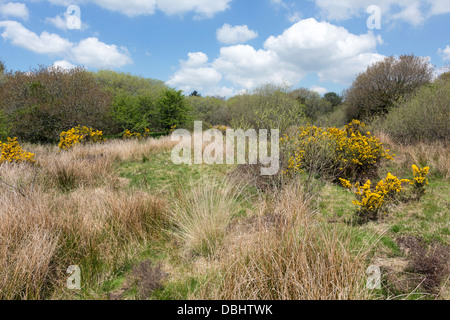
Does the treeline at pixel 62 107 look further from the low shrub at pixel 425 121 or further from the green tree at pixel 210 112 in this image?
the low shrub at pixel 425 121

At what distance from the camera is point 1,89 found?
45.5 feet

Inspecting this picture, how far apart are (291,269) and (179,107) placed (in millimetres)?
17805

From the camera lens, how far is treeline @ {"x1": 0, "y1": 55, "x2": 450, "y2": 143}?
9086mm

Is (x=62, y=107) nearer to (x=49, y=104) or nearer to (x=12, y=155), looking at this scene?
(x=49, y=104)

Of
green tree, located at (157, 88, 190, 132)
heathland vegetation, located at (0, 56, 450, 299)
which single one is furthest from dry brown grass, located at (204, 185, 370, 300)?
green tree, located at (157, 88, 190, 132)

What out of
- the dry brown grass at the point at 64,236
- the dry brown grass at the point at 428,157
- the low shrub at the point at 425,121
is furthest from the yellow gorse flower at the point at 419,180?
the dry brown grass at the point at 64,236

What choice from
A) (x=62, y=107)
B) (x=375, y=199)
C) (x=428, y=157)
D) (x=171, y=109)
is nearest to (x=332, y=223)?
(x=375, y=199)

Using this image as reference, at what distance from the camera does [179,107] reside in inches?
728

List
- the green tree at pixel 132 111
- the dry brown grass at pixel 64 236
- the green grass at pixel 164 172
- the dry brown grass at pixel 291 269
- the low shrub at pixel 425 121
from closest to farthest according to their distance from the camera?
the dry brown grass at pixel 291 269, the dry brown grass at pixel 64 236, the green grass at pixel 164 172, the low shrub at pixel 425 121, the green tree at pixel 132 111

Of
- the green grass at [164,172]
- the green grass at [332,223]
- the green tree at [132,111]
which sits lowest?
the green grass at [332,223]

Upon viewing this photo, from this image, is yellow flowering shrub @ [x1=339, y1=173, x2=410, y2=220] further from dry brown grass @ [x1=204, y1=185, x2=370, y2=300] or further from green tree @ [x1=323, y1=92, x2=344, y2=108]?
green tree @ [x1=323, y1=92, x2=344, y2=108]

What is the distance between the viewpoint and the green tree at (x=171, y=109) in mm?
18016

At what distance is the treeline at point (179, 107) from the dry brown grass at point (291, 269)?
3780 millimetres
